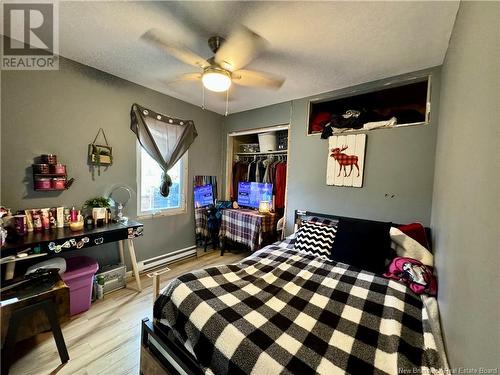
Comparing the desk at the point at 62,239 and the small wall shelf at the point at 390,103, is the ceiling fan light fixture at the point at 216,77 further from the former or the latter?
the desk at the point at 62,239

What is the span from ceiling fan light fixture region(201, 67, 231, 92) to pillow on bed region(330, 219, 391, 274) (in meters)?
1.74

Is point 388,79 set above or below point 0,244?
above

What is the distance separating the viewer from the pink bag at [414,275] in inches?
56.4

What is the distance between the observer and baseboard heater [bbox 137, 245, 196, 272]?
2746 mm

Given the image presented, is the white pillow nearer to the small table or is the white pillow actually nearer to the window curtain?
the small table

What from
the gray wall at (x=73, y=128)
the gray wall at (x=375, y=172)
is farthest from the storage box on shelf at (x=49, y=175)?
the gray wall at (x=375, y=172)

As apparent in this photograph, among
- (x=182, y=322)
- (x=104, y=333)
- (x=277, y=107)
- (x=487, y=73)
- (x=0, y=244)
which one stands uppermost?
(x=277, y=107)

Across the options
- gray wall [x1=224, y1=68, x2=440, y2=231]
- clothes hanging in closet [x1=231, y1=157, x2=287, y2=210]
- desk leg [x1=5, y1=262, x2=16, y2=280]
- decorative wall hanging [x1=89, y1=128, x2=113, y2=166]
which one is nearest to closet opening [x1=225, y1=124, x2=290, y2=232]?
clothes hanging in closet [x1=231, y1=157, x2=287, y2=210]

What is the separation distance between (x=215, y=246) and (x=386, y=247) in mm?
2688

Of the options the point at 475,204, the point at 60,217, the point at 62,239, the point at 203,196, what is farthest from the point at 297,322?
the point at 203,196

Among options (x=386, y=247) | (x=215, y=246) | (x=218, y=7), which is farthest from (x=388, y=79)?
(x=215, y=246)

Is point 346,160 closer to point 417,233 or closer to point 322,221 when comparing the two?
point 322,221

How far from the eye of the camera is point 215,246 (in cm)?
365

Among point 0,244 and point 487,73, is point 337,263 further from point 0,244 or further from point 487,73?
point 0,244
